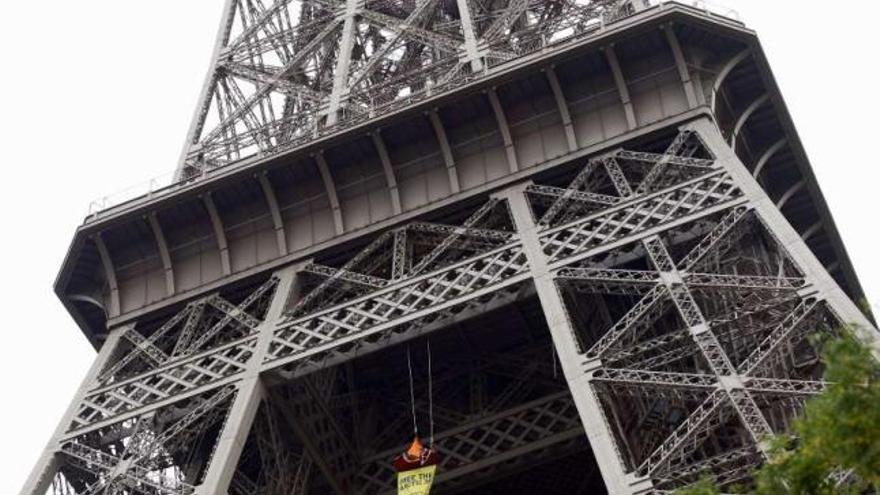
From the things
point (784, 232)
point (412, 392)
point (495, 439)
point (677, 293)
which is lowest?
point (495, 439)

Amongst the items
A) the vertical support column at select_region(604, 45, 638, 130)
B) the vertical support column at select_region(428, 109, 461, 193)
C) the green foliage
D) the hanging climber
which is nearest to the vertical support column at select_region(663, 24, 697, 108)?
the vertical support column at select_region(604, 45, 638, 130)

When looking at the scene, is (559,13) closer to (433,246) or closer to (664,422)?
(433,246)

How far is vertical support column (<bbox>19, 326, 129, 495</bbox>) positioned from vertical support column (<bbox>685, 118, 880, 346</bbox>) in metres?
12.1

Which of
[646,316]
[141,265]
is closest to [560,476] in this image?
[646,316]

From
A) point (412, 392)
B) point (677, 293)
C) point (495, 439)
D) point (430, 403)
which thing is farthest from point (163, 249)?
point (677, 293)

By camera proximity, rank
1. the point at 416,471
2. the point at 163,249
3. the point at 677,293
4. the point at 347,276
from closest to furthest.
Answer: the point at 677,293, the point at 416,471, the point at 347,276, the point at 163,249

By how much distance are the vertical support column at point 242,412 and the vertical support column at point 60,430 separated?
319 cm

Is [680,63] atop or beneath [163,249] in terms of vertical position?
beneath

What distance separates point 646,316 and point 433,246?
675cm

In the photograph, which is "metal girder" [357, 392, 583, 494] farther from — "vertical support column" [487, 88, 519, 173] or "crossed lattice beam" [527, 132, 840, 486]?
"vertical support column" [487, 88, 519, 173]

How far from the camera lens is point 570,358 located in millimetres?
18953

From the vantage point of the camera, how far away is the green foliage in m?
9.65

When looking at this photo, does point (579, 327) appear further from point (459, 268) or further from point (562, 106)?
point (562, 106)

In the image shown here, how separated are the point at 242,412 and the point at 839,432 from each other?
13525 mm
